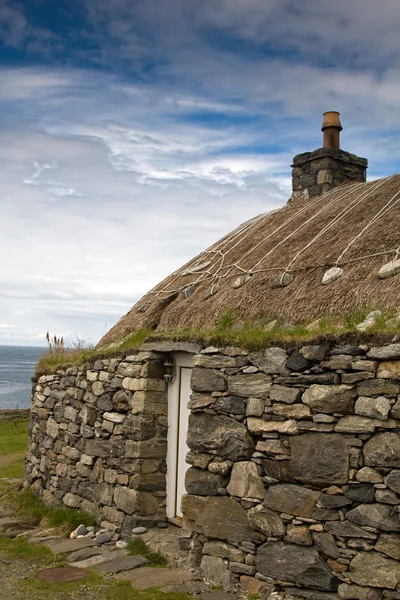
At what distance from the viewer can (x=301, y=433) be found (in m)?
5.47

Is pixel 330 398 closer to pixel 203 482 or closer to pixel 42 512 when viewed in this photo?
pixel 203 482

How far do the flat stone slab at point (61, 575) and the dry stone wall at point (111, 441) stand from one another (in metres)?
0.96

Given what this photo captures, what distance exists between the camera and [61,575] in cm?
647

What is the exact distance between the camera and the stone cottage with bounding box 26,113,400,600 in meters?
5.09

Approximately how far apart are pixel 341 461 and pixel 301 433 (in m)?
0.44

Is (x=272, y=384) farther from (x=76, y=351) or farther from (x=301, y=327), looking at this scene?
(x=76, y=351)

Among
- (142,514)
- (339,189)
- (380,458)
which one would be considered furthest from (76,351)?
(380,458)

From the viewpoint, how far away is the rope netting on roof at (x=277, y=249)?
23.0 ft

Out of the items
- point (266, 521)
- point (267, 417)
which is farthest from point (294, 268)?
point (266, 521)

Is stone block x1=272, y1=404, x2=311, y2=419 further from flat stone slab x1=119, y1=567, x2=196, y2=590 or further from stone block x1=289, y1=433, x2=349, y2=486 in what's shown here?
flat stone slab x1=119, y1=567, x2=196, y2=590

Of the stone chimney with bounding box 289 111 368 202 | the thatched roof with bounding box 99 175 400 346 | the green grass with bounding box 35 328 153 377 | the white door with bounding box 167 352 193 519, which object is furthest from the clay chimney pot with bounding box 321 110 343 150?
the white door with bounding box 167 352 193 519

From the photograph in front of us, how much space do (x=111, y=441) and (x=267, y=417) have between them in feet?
9.65

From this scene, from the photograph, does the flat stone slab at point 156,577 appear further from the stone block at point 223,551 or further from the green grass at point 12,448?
the green grass at point 12,448

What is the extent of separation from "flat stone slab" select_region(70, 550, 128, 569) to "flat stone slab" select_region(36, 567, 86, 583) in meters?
0.12
